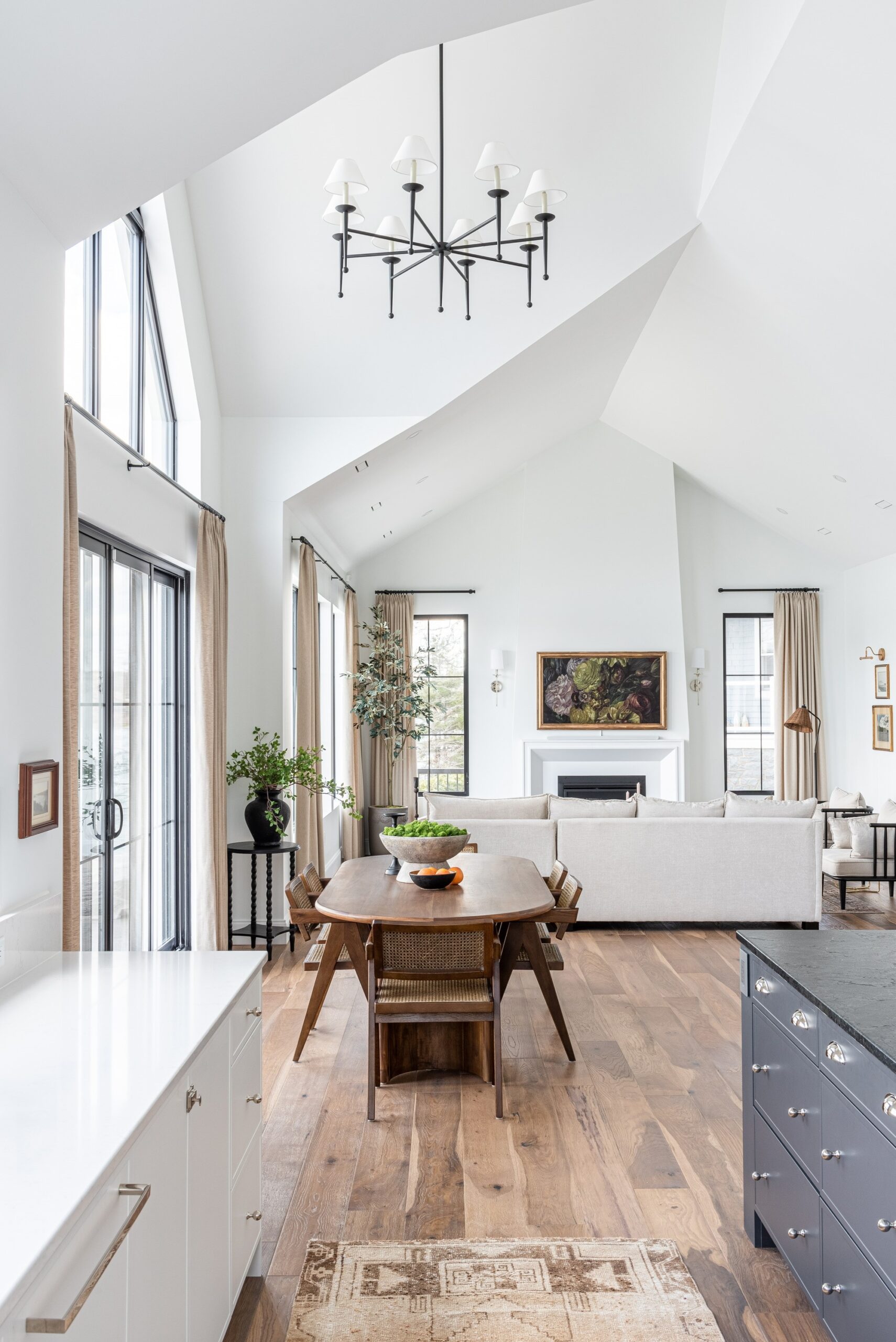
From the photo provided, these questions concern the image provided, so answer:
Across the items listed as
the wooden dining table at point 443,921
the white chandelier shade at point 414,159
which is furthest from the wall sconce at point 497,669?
the white chandelier shade at point 414,159

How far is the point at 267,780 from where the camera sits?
5.59 m

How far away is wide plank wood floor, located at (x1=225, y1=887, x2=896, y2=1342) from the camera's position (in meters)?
2.57

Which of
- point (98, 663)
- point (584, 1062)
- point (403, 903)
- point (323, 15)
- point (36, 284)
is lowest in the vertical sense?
point (584, 1062)

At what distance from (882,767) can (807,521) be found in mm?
2498

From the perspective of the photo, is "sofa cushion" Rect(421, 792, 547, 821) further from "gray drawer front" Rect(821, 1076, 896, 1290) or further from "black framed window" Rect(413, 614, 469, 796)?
"gray drawer front" Rect(821, 1076, 896, 1290)

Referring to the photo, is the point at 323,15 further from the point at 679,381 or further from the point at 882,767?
the point at 882,767

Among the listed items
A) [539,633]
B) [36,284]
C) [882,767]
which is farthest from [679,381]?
[36,284]

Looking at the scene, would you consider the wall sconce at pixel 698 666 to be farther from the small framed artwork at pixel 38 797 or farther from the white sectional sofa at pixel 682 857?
the small framed artwork at pixel 38 797

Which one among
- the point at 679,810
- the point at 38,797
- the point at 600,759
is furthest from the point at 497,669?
the point at 38,797

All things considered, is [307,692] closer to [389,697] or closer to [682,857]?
[682,857]

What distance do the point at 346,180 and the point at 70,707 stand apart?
79.8 inches

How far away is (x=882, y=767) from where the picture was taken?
31.0ft

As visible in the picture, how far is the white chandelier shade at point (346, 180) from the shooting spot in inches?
132

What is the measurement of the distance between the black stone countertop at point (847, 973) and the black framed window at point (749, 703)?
7.99 metres
